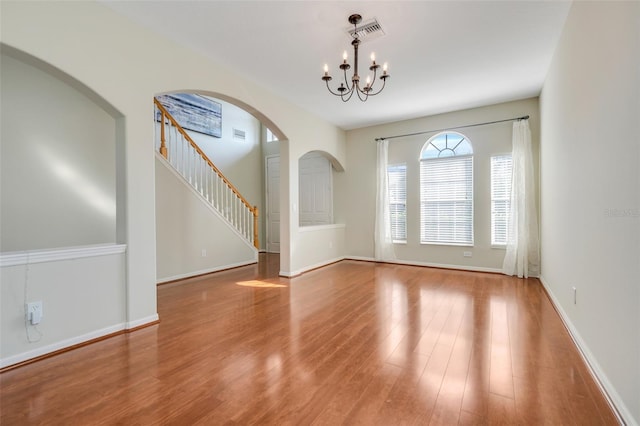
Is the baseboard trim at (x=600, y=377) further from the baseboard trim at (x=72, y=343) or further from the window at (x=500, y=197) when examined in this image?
the baseboard trim at (x=72, y=343)

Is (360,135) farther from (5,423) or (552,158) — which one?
(5,423)

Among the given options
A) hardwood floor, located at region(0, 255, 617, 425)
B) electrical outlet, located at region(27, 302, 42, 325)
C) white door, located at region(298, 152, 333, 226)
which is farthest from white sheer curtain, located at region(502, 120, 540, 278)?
electrical outlet, located at region(27, 302, 42, 325)

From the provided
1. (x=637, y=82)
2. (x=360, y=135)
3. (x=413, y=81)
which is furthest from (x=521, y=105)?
(x=637, y=82)

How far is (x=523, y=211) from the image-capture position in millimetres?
4809

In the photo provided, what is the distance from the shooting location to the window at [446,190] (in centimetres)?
551

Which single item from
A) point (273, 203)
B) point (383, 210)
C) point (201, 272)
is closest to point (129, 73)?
point (201, 272)

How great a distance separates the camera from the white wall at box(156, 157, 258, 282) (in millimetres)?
4805

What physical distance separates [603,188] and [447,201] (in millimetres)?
3733

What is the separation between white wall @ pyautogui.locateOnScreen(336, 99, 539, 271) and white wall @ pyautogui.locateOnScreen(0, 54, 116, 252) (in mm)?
4496

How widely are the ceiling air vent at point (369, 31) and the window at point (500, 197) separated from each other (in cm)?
340

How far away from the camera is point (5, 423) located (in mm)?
1641

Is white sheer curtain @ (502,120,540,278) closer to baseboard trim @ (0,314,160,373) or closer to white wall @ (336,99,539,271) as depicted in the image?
→ white wall @ (336,99,539,271)

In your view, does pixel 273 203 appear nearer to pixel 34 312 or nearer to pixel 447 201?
pixel 447 201

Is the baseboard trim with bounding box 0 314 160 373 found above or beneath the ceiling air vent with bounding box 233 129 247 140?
beneath
